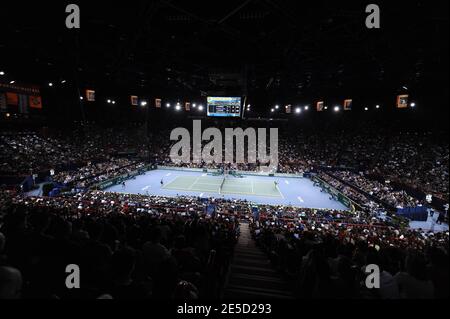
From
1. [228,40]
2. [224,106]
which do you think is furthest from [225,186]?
[228,40]

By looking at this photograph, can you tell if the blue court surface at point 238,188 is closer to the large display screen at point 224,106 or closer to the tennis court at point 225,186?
the tennis court at point 225,186

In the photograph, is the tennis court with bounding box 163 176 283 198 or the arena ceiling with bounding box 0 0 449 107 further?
the tennis court with bounding box 163 176 283 198

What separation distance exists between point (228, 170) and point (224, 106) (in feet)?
85.2

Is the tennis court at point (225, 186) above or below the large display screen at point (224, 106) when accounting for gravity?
below

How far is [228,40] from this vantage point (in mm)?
13422

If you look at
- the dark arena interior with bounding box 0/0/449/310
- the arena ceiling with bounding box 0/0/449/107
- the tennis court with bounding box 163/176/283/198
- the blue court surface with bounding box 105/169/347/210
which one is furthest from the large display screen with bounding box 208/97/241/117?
the tennis court with bounding box 163/176/283/198

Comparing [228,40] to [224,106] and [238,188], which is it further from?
[238,188]

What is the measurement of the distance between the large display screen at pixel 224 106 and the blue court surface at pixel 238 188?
11.2 m

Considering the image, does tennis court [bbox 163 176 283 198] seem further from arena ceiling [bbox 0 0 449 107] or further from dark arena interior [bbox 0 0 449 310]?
arena ceiling [bbox 0 0 449 107]

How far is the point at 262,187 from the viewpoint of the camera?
34.7 metres

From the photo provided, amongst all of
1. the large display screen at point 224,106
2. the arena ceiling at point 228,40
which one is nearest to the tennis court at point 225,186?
the large display screen at point 224,106

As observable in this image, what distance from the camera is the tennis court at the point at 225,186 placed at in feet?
104

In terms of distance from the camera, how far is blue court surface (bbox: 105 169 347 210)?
28.5m

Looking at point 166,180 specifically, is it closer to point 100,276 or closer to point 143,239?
point 143,239
